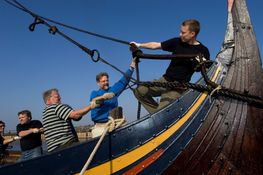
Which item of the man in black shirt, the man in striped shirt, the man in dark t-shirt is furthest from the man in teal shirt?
the man in black shirt

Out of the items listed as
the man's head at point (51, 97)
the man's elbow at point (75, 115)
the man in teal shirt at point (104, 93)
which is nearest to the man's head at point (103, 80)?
the man in teal shirt at point (104, 93)

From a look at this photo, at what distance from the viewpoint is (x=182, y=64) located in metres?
4.89

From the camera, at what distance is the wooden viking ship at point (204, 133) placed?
420 cm

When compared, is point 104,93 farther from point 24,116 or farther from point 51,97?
point 24,116

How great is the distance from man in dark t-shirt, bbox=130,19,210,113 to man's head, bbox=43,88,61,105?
1.16 meters

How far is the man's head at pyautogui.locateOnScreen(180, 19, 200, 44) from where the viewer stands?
4.89 metres

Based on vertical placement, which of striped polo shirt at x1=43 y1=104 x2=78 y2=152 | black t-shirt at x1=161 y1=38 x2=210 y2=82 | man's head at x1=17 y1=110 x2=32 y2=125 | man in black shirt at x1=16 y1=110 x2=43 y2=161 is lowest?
man in black shirt at x1=16 y1=110 x2=43 y2=161

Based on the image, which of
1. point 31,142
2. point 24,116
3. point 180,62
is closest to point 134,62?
point 180,62

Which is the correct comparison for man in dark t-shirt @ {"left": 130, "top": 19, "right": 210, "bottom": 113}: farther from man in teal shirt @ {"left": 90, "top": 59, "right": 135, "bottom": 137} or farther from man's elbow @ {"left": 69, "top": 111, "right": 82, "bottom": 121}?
man's elbow @ {"left": 69, "top": 111, "right": 82, "bottom": 121}

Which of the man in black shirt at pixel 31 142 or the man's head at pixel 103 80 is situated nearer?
the man's head at pixel 103 80

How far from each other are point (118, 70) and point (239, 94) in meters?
1.84

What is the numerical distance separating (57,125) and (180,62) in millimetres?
1802

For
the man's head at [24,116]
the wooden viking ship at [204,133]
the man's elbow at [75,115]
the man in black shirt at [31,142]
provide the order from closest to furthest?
the wooden viking ship at [204,133]
the man's elbow at [75,115]
the man in black shirt at [31,142]
the man's head at [24,116]

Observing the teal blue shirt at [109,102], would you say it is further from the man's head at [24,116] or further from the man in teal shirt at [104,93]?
the man's head at [24,116]
